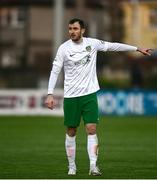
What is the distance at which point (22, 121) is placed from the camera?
29.1 metres

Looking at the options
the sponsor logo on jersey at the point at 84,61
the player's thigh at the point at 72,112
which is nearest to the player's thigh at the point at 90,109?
the player's thigh at the point at 72,112

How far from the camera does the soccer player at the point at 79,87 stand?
1358 centimetres

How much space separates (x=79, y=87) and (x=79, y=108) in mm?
314

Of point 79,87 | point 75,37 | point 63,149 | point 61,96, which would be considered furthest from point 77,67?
point 61,96

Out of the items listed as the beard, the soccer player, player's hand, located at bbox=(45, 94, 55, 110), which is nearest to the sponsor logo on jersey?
the soccer player

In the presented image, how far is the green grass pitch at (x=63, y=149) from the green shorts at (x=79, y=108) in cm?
78

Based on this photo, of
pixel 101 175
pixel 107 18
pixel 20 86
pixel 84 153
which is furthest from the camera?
pixel 107 18

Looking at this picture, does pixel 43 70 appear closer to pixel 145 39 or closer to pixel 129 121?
pixel 145 39

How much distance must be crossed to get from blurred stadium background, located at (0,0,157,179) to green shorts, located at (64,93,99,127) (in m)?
0.79

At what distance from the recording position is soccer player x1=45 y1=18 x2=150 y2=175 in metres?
13.6

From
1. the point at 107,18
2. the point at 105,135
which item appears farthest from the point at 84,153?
the point at 107,18

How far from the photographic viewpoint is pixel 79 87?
13.6 meters

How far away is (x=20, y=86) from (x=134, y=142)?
23944 mm

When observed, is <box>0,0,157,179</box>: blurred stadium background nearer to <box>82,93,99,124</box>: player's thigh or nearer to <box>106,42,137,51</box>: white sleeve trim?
<box>82,93,99,124</box>: player's thigh
